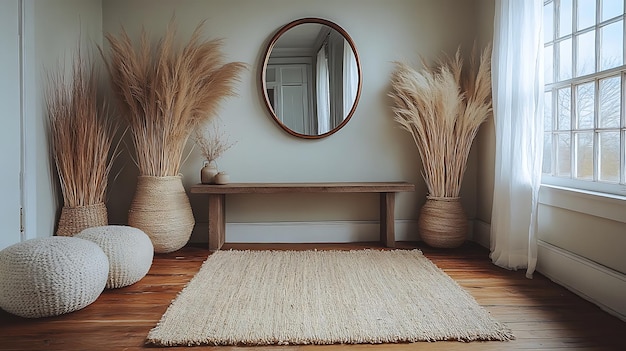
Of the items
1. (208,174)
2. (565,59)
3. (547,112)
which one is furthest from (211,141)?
(565,59)

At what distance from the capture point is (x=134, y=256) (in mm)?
2451

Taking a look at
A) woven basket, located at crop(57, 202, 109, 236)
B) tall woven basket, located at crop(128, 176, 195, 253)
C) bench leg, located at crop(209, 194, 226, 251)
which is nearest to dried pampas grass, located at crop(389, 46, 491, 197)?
bench leg, located at crop(209, 194, 226, 251)

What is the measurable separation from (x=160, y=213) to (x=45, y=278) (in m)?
1.27

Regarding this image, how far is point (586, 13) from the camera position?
2.40m

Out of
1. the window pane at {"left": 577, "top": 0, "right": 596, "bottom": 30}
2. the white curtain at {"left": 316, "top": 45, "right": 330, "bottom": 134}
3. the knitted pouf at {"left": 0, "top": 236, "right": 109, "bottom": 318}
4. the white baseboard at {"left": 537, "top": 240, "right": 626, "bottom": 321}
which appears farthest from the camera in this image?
the white curtain at {"left": 316, "top": 45, "right": 330, "bottom": 134}

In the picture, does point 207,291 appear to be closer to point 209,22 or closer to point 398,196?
point 398,196

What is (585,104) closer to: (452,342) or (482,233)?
(482,233)

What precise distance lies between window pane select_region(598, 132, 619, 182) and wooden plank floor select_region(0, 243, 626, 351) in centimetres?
64

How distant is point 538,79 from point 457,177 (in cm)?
102

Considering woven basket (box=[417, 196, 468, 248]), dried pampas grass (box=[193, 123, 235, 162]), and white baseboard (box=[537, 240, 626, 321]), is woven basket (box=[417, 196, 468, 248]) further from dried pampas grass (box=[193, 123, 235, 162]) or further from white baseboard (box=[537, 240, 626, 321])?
dried pampas grass (box=[193, 123, 235, 162])

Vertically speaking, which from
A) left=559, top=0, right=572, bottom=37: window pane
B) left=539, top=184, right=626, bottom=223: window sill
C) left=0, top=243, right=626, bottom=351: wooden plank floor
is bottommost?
left=0, top=243, right=626, bottom=351: wooden plank floor

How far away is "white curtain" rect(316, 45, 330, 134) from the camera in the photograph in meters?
3.59

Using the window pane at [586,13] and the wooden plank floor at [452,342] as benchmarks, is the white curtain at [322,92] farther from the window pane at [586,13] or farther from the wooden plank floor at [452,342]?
the window pane at [586,13]

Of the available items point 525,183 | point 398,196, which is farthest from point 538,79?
point 398,196
